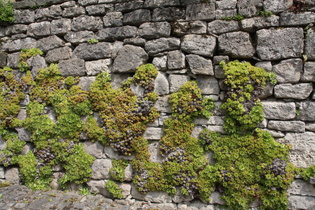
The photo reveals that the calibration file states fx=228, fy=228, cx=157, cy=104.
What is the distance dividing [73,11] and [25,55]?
133 cm

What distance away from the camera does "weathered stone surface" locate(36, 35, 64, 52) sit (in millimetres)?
4461

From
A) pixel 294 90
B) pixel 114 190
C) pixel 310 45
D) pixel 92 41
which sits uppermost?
pixel 92 41

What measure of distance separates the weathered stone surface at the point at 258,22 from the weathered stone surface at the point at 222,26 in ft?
0.40

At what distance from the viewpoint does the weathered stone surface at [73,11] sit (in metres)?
4.37

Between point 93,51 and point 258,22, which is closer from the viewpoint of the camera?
point 258,22

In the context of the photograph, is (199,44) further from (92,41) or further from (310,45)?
(92,41)

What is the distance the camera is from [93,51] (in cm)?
427

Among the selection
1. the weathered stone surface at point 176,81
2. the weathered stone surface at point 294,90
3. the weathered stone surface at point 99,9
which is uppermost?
the weathered stone surface at point 99,9

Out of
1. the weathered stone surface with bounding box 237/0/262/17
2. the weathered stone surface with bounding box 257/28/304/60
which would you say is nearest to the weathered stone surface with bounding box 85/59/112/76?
the weathered stone surface with bounding box 237/0/262/17

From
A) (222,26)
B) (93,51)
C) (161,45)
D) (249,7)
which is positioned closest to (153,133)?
(161,45)

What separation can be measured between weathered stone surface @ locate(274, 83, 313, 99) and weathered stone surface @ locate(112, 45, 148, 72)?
2230 mm

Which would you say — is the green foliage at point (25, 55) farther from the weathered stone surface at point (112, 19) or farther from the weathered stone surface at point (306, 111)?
the weathered stone surface at point (306, 111)

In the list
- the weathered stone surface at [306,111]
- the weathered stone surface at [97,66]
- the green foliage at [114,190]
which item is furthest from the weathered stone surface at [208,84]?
the green foliage at [114,190]

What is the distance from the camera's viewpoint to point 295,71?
3.45 m
